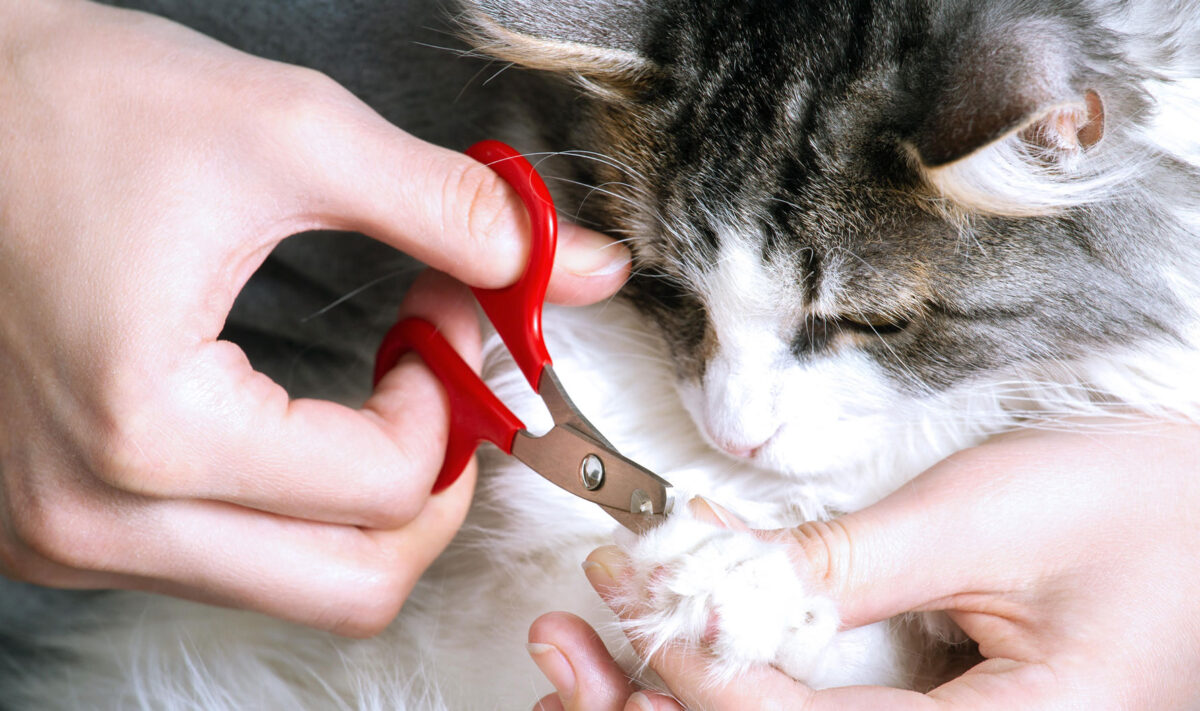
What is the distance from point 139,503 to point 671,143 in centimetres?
56

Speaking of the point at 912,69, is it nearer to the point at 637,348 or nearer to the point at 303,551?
the point at 637,348

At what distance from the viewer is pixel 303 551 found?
83cm

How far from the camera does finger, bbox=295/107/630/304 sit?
75 centimetres

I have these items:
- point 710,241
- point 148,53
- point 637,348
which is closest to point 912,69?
point 710,241

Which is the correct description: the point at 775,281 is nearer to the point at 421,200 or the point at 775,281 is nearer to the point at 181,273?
the point at 421,200

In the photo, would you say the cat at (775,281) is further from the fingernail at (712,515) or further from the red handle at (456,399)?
the red handle at (456,399)

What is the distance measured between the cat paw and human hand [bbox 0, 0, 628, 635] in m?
0.26

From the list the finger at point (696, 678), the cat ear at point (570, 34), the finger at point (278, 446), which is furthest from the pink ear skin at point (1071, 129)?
the finger at point (278, 446)

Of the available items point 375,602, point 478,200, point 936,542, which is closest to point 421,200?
point 478,200

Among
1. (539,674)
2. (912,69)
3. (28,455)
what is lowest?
(539,674)

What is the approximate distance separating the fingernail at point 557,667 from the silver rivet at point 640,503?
0.40 ft

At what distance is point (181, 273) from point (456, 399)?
26 cm

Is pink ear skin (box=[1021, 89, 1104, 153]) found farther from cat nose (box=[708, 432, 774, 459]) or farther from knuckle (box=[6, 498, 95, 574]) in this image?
knuckle (box=[6, 498, 95, 574])

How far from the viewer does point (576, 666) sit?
70cm
